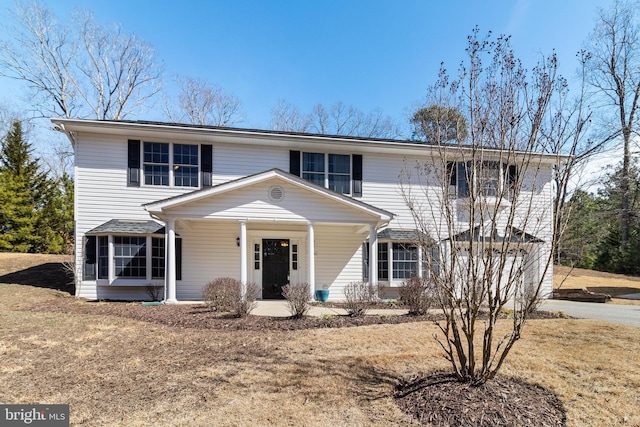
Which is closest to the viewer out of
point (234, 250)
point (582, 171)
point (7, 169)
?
point (582, 171)

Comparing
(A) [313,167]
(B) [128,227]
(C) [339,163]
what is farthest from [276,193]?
(B) [128,227]

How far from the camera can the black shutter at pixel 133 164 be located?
11.4 metres

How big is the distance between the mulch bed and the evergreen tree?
23552 mm

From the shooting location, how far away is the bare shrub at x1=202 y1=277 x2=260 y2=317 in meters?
7.84

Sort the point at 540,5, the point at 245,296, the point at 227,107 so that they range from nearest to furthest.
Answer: the point at 540,5 → the point at 245,296 → the point at 227,107

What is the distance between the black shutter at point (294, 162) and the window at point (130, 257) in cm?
550

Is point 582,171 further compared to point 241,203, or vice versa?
point 241,203

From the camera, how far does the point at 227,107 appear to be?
28.2m

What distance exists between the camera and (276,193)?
10.5m

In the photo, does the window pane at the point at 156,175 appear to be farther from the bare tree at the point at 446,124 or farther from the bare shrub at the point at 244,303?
the bare tree at the point at 446,124

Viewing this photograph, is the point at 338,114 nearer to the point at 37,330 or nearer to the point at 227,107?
the point at 227,107

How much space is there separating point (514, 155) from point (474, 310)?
177 centimetres

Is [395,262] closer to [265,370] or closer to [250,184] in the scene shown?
[250,184]

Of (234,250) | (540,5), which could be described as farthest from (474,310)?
(234,250)
